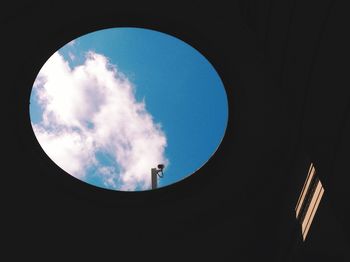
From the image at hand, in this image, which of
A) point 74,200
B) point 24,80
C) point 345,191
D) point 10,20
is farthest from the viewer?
point 74,200

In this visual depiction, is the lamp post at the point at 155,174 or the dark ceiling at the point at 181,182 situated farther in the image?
the lamp post at the point at 155,174

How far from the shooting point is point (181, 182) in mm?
8539

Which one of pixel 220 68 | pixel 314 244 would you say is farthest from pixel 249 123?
pixel 314 244

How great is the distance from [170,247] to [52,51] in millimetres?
5566

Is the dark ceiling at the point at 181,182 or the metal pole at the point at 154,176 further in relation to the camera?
the metal pole at the point at 154,176

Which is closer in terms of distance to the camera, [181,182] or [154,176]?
[181,182]

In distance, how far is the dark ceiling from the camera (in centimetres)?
759

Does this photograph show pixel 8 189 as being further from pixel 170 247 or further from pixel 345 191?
pixel 345 191

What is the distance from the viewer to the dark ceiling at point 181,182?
759 cm

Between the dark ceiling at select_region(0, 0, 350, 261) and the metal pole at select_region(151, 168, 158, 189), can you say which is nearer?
the dark ceiling at select_region(0, 0, 350, 261)

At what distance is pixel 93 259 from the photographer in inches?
352

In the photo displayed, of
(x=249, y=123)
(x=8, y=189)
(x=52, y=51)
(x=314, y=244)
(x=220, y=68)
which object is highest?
(x=52, y=51)

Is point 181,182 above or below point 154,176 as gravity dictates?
below

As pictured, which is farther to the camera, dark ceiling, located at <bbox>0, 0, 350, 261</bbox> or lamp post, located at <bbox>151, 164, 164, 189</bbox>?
lamp post, located at <bbox>151, 164, 164, 189</bbox>
